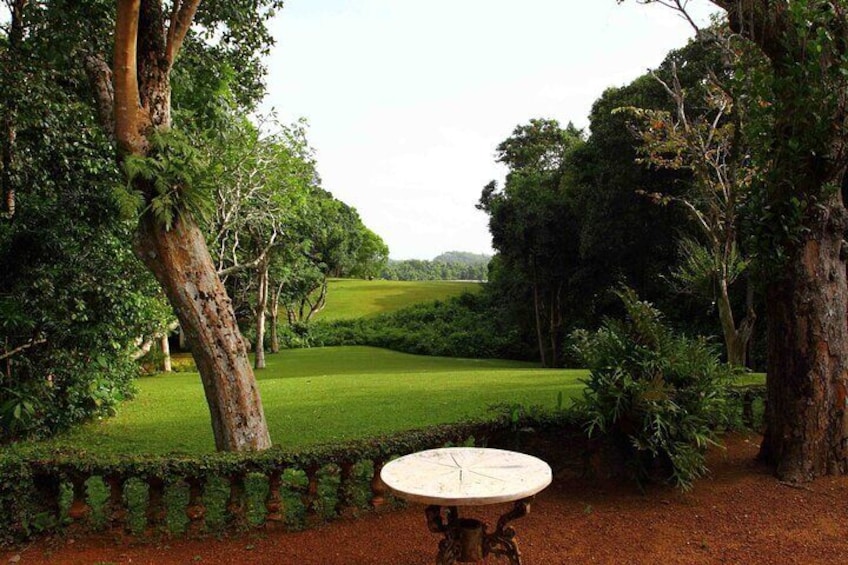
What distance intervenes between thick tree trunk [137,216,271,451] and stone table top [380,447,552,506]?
8.15 ft

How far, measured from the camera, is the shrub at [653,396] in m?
5.58

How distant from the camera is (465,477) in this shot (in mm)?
4035

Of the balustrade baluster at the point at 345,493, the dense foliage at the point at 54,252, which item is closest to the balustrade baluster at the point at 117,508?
the balustrade baluster at the point at 345,493

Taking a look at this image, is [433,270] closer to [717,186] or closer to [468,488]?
[717,186]

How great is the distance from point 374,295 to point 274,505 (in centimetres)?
4203

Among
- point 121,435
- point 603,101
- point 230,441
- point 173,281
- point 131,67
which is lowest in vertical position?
point 121,435

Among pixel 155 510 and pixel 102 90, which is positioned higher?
pixel 102 90

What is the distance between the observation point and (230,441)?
20.3 feet

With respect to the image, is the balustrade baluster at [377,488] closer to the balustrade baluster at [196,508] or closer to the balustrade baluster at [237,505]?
the balustrade baluster at [237,505]

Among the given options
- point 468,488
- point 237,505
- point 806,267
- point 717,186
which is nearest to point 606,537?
point 468,488

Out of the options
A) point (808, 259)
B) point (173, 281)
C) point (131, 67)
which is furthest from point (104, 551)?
point (808, 259)

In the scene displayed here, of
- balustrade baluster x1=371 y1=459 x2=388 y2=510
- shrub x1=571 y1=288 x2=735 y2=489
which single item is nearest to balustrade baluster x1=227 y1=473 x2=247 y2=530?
balustrade baluster x1=371 y1=459 x2=388 y2=510

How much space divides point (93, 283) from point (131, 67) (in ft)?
14.2

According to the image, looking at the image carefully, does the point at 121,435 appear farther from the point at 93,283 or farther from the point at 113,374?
the point at 93,283
